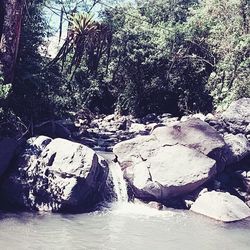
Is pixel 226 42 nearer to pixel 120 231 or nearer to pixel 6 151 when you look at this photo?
pixel 6 151

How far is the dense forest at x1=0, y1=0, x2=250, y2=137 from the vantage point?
743 inches

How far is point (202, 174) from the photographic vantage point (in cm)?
1029

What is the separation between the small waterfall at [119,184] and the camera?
1048 centimetres

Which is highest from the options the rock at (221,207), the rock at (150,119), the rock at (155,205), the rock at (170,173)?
the rock at (150,119)

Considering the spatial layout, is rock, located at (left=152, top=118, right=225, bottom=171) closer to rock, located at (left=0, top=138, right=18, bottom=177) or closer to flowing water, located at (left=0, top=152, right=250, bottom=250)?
flowing water, located at (left=0, top=152, right=250, bottom=250)

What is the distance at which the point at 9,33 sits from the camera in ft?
33.9

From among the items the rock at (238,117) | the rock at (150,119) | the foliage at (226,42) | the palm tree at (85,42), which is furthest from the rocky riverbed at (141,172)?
the rock at (150,119)

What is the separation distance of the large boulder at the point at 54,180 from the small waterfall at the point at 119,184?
39.9 inches

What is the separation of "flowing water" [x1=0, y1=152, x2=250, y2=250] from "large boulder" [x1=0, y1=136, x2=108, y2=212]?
0.36 metres

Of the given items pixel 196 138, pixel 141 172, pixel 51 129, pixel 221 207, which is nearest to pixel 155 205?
pixel 141 172

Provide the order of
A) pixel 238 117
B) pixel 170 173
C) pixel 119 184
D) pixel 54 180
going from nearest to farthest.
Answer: pixel 54 180
pixel 170 173
pixel 119 184
pixel 238 117

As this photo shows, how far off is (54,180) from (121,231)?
1.99 meters

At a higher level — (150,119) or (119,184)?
(150,119)

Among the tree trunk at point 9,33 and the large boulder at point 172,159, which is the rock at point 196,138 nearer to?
the large boulder at point 172,159
